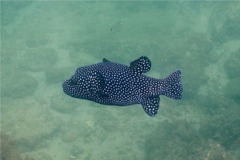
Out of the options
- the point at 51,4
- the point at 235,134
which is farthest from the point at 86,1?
the point at 235,134

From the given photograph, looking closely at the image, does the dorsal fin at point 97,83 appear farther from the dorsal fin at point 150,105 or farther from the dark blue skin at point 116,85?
the dorsal fin at point 150,105

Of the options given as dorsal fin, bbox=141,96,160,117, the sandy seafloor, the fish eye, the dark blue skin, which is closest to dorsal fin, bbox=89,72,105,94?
the dark blue skin

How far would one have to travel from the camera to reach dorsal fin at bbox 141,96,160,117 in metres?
4.73

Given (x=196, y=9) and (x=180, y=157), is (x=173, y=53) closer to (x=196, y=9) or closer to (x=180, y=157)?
(x=196, y=9)

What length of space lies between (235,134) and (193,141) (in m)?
2.05

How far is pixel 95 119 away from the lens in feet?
61.1

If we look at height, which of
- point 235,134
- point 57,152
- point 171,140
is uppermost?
point 235,134

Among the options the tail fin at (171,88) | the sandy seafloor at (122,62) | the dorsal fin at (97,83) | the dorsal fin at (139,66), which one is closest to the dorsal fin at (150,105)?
the tail fin at (171,88)

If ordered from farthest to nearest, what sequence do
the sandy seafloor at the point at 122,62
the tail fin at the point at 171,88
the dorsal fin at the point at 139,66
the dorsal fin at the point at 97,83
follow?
the sandy seafloor at the point at 122,62 < the tail fin at the point at 171,88 < the dorsal fin at the point at 139,66 < the dorsal fin at the point at 97,83

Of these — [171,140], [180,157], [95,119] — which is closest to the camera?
[180,157]

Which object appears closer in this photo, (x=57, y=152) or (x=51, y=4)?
(x=57, y=152)

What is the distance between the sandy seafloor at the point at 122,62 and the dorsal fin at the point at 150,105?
9287mm

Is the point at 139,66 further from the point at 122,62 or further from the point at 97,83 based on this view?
the point at 122,62

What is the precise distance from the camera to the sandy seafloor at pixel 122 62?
51.3ft
